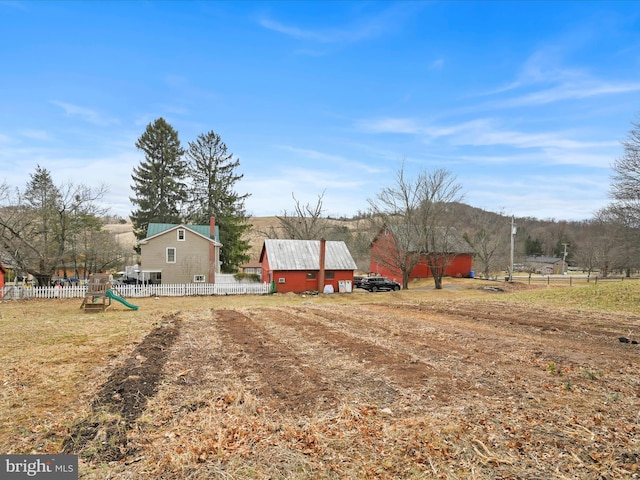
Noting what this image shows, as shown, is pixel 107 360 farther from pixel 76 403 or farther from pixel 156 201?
pixel 156 201

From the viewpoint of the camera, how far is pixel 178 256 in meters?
35.5

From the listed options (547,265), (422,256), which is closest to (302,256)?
(422,256)

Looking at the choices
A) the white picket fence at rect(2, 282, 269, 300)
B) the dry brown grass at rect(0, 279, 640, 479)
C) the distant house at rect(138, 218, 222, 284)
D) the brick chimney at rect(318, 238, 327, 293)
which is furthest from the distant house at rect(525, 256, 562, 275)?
the dry brown grass at rect(0, 279, 640, 479)

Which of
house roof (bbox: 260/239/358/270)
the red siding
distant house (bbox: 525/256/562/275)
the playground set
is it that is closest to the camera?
the playground set

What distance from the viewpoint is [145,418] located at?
5.78 m

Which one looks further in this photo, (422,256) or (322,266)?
(422,256)

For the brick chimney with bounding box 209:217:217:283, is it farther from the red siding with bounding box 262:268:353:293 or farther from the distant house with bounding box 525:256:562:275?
the distant house with bounding box 525:256:562:275

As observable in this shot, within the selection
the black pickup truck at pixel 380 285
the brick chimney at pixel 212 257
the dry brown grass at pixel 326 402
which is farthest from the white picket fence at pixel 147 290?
the dry brown grass at pixel 326 402

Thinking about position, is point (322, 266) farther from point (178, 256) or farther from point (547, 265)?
point (547, 265)

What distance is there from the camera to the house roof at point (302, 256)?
108 feet

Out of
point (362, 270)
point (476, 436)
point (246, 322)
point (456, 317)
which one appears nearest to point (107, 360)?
point (246, 322)

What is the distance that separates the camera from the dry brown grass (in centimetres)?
473

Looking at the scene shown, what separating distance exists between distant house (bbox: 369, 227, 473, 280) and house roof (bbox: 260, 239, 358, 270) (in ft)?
13.4

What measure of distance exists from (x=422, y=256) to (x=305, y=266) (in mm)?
13305
